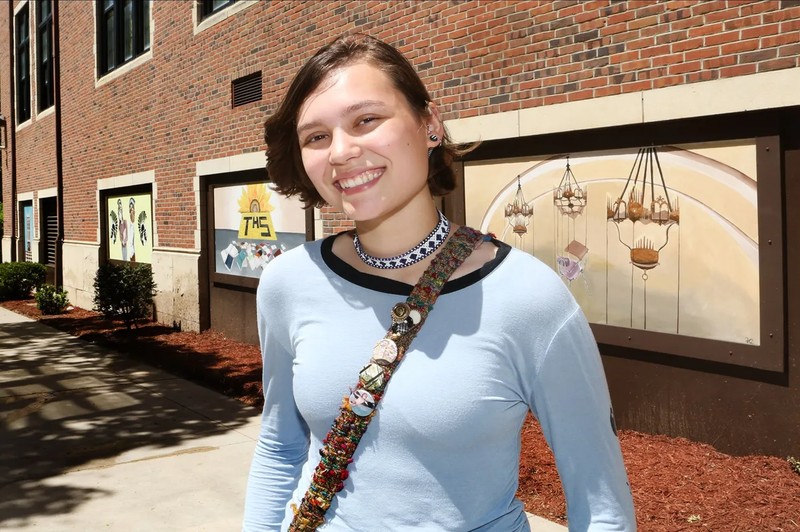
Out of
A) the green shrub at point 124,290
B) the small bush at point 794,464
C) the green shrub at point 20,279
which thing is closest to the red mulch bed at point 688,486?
the small bush at point 794,464

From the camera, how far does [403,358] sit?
154 cm

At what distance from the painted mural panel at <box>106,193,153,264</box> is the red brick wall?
2.36 ft

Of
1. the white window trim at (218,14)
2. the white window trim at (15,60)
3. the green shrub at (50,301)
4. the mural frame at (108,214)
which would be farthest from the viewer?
the white window trim at (15,60)

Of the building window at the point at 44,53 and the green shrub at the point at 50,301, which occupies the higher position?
the building window at the point at 44,53

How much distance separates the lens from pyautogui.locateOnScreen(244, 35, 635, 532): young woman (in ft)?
4.84

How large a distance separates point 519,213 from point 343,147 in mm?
5585

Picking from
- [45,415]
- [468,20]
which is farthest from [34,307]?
[468,20]

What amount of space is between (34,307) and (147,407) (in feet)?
39.2

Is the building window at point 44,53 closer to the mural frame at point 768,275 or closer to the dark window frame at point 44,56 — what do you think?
the dark window frame at point 44,56

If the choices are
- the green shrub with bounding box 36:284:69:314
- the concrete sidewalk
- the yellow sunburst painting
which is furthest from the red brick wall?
the concrete sidewalk

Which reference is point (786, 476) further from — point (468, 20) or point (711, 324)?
point (468, 20)

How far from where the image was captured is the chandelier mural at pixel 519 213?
6.98 meters

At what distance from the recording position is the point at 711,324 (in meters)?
5.65

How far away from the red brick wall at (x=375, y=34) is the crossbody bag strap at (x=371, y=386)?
4535 mm
